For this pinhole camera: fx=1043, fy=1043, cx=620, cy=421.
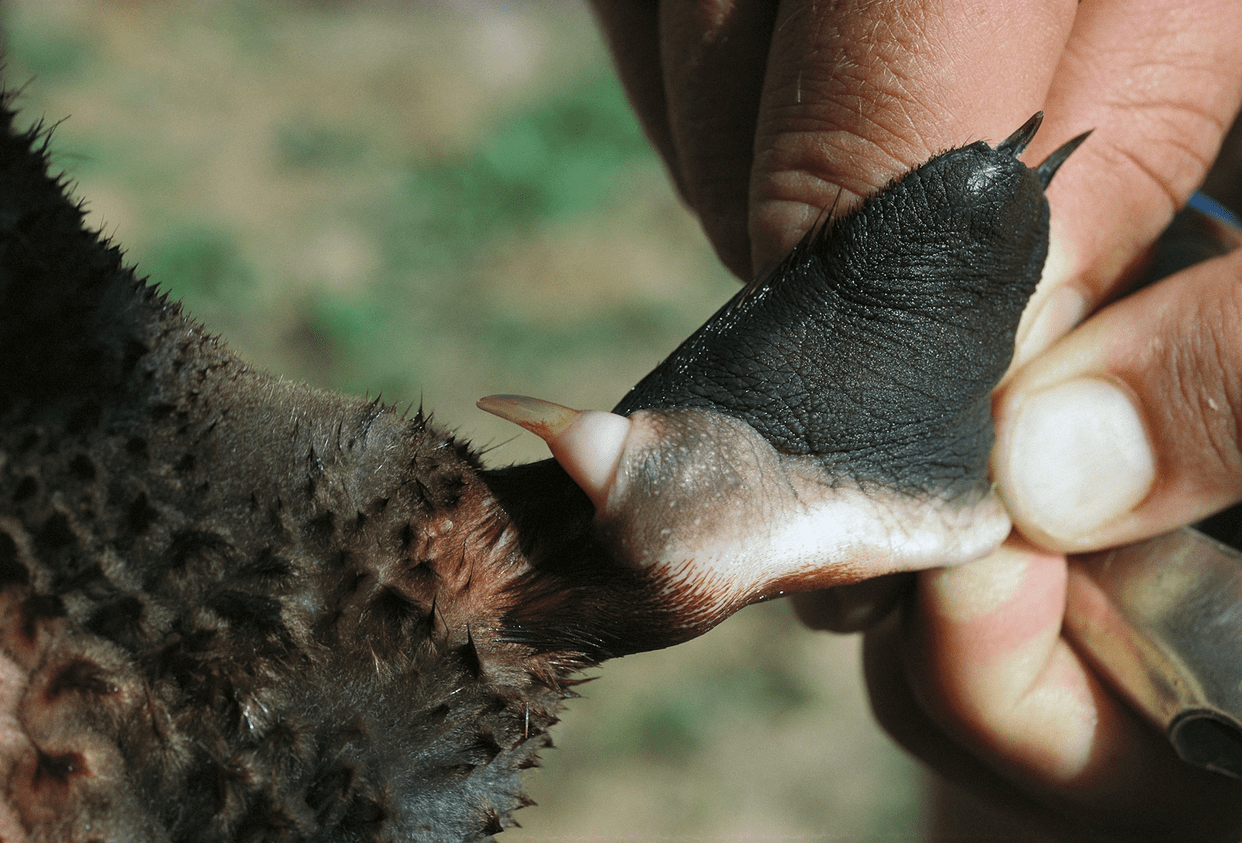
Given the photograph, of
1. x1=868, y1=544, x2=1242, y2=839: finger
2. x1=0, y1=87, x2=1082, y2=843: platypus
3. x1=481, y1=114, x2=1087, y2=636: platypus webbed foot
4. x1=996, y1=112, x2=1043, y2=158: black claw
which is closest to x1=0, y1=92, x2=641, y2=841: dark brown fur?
x1=0, y1=87, x2=1082, y2=843: platypus

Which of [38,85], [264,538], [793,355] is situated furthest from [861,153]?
[38,85]

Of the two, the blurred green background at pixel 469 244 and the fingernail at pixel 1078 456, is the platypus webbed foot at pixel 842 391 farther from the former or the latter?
the blurred green background at pixel 469 244

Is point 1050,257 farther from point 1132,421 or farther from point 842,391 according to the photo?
point 842,391

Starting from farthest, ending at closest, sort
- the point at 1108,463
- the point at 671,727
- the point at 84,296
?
the point at 671,727 → the point at 1108,463 → the point at 84,296

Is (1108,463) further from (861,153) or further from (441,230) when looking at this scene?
(441,230)

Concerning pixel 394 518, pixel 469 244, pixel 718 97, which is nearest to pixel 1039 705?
pixel 718 97

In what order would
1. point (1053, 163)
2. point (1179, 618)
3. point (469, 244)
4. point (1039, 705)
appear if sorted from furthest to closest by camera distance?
point (469, 244), point (1039, 705), point (1179, 618), point (1053, 163)
